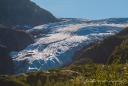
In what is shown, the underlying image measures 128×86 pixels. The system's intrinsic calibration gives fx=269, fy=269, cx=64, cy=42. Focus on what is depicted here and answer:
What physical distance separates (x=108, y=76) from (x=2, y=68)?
156327mm

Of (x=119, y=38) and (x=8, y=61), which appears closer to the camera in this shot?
(x=119, y=38)

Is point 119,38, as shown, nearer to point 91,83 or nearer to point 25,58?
point 25,58

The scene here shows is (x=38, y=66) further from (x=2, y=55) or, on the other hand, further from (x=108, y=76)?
(x=108, y=76)

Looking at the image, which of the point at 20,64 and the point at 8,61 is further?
the point at 20,64

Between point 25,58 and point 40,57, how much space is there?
36.1 feet

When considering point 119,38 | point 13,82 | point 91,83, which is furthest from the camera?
point 119,38

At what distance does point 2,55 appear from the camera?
165m

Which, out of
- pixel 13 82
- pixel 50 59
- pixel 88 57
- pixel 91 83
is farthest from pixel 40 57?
pixel 91 83

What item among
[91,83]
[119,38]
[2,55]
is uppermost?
[91,83]

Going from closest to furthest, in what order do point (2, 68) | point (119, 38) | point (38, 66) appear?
point (119, 38), point (2, 68), point (38, 66)

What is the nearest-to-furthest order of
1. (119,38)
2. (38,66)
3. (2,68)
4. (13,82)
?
1. (13,82)
2. (119,38)
3. (2,68)
4. (38,66)

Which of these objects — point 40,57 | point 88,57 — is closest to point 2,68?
point 40,57

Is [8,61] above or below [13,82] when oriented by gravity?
below

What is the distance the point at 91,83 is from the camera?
1095cm
